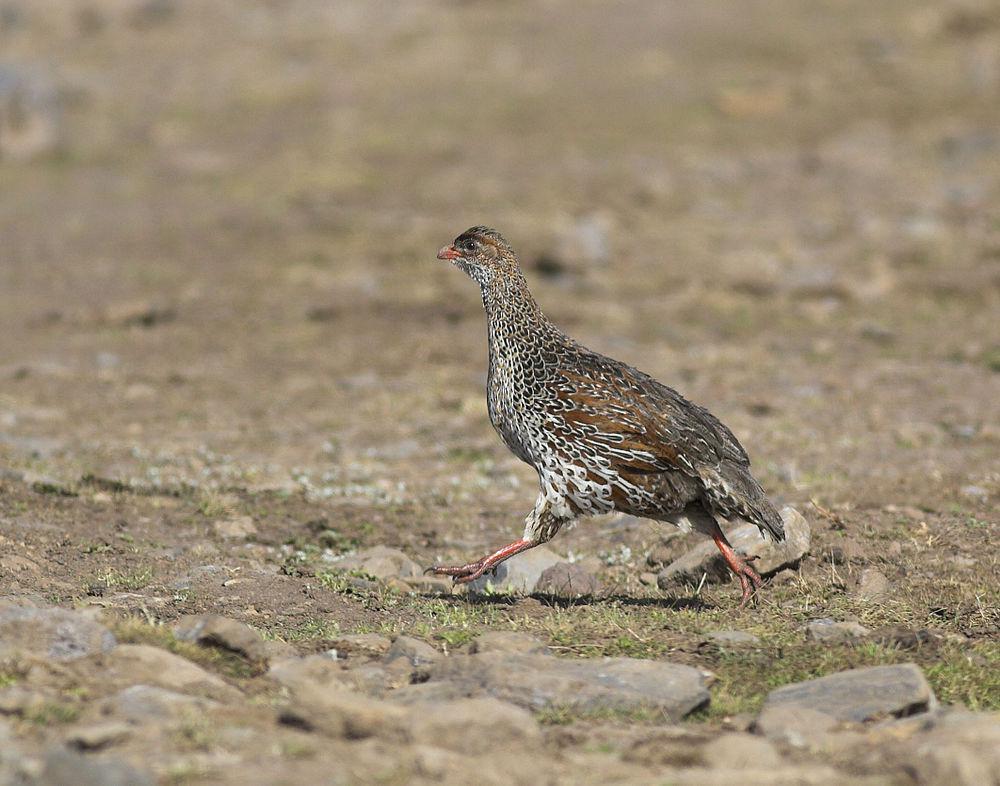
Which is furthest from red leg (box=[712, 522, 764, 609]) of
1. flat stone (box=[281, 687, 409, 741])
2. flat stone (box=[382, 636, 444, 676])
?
flat stone (box=[281, 687, 409, 741])

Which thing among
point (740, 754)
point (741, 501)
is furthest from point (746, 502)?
point (740, 754)

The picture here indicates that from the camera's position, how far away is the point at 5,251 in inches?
846

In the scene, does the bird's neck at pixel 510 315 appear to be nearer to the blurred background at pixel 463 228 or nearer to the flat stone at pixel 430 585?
the flat stone at pixel 430 585

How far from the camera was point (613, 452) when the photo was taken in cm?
834

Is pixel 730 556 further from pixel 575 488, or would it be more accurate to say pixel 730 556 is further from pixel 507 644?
pixel 507 644

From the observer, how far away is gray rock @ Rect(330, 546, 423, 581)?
9.11m

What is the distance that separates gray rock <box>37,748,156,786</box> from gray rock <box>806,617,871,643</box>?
378cm

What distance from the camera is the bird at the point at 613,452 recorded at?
836 centimetres

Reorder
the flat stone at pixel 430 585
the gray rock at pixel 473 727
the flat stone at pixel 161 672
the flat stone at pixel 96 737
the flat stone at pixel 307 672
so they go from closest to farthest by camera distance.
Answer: the flat stone at pixel 96 737
the gray rock at pixel 473 727
the flat stone at pixel 161 672
the flat stone at pixel 307 672
the flat stone at pixel 430 585

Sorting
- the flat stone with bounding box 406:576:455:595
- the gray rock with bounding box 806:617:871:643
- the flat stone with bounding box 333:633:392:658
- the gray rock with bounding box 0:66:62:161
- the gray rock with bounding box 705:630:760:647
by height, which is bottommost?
the flat stone with bounding box 406:576:455:595

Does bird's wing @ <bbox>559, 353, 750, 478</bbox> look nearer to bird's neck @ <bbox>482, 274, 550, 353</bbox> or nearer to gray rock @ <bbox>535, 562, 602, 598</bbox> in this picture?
bird's neck @ <bbox>482, 274, 550, 353</bbox>

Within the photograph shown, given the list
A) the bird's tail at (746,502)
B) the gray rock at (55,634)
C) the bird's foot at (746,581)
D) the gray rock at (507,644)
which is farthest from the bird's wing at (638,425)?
the gray rock at (55,634)

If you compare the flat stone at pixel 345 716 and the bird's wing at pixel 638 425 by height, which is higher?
the bird's wing at pixel 638 425

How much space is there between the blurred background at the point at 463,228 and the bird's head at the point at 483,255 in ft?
6.56
